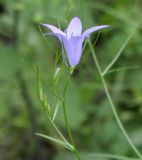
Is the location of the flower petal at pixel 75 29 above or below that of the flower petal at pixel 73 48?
above

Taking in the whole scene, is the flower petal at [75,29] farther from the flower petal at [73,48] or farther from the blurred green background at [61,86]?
the blurred green background at [61,86]

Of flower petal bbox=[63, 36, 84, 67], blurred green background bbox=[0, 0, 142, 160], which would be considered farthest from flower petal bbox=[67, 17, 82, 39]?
blurred green background bbox=[0, 0, 142, 160]

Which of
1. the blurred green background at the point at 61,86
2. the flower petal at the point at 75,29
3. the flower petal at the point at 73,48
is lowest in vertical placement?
the blurred green background at the point at 61,86

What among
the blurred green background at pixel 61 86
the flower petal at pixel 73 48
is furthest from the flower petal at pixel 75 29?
the blurred green background at pixel 61 86

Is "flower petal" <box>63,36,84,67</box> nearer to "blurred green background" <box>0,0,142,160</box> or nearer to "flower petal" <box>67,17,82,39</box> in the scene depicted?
"flower petal" <box>67,17,82,39</box>

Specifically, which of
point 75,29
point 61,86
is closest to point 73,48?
point 75,29

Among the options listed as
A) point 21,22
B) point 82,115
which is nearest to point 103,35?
point 21,22

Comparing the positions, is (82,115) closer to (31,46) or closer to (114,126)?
(114,126)
